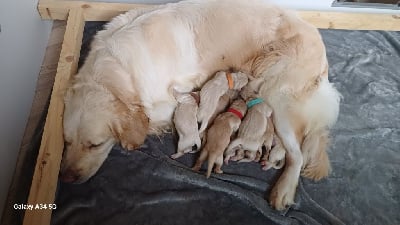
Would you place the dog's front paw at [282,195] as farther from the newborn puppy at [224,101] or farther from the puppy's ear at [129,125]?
the puppy's ear at [129,125]

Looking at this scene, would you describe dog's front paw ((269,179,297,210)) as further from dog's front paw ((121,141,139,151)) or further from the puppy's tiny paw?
dog's front paw ((121,141,139,151))

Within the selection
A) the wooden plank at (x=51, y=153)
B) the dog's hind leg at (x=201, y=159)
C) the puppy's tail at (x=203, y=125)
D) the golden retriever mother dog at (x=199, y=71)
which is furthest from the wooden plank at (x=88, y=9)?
the dog's hind leg at (x=201, y=159)

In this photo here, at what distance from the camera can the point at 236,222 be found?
5.93 feet

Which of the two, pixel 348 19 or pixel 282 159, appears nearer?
pixel 282 159

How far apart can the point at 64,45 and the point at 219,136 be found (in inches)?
43.6

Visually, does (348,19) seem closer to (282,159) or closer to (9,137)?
(282,159)

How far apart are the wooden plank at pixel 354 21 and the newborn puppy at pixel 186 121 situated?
1.33m

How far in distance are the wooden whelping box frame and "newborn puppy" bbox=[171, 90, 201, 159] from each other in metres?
0.59

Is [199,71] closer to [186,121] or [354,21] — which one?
[186,121]

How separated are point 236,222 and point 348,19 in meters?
1.85

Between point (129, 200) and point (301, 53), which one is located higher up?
point (301, 53)

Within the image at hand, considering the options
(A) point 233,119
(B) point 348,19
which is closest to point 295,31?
(A) point 233,119

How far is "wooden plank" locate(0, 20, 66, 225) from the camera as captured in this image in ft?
5.89

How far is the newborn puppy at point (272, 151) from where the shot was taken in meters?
1.95
